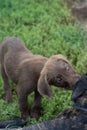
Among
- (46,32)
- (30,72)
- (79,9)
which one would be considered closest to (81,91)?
(30,72)

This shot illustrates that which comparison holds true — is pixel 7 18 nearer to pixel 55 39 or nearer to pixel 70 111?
pixel 55 39

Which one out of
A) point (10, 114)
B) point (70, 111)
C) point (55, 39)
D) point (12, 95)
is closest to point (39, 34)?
point (55, 39)

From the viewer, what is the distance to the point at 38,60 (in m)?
6.04

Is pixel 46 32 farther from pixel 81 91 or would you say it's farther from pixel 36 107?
pixel 81 91

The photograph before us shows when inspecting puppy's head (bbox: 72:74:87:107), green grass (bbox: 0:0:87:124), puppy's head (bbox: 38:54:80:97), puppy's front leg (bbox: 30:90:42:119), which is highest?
green grass (bbox: 0:0:87:124)

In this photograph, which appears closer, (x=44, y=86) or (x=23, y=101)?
(x=44, y=86)

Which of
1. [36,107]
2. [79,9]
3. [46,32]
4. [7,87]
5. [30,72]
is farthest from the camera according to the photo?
[79,9]

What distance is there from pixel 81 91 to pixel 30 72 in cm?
133

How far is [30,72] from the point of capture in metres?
5.96

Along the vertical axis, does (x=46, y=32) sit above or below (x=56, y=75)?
above

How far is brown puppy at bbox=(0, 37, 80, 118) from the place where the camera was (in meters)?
5.56

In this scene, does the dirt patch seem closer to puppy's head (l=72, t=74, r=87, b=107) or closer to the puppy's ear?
the puppy's ear

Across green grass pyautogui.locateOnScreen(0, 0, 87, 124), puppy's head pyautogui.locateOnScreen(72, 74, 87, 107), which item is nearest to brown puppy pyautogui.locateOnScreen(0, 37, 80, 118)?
green grass pyautogui.locateOnScreen(0, 0, 87, 124)

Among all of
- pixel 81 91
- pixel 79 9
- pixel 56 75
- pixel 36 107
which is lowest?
pixel 36 107
